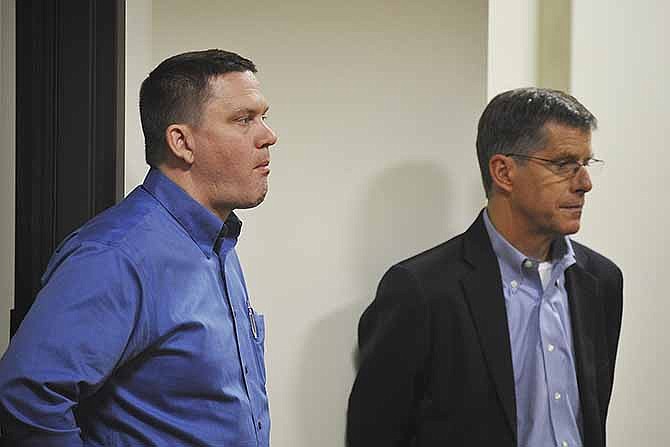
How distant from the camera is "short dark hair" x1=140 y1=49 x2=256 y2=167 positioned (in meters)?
1.59

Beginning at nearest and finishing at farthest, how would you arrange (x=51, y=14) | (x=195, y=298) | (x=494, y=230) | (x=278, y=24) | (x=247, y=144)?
(x=195, y=298)
(x=247, y=144)
(x=51, y=14)
(x=494, y=230)
(x=278, y=24)

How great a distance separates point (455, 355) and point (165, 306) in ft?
2.49

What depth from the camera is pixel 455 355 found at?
200 cm

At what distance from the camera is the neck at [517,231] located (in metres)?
2.05

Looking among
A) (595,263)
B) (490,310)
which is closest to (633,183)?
(595,263)

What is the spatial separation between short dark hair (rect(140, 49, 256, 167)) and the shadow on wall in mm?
787

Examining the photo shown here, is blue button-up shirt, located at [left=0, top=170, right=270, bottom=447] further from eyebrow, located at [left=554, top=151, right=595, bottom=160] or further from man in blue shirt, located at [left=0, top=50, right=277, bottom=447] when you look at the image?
eyebrow, located at [left=554, top=151, right=595, bottom=160]

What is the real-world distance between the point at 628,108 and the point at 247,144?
1.10m

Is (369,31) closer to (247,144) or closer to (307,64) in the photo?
(307,64)

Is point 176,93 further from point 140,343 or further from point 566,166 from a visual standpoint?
point 566,166

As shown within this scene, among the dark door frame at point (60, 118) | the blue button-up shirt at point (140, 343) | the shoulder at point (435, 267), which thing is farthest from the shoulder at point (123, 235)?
the shoulder at point (435, 267)

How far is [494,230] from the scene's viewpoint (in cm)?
206

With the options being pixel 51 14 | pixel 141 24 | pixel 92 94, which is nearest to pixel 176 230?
pixel 92 94

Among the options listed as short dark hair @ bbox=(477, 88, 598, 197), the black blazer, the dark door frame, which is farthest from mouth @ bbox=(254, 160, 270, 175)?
short dark hair @ bbox=(477, 88, 598, 197)
